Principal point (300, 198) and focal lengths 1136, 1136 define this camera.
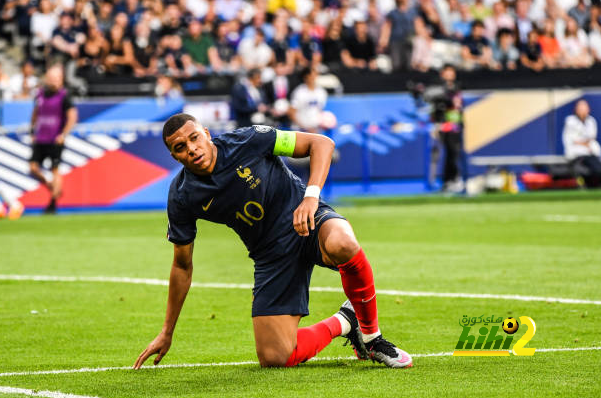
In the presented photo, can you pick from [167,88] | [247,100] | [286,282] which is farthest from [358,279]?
[167,88]

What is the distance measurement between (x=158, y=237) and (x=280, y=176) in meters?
8.87

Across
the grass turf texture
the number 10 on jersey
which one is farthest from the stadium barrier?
the number 10 on jersey

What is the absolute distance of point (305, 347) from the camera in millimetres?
6562

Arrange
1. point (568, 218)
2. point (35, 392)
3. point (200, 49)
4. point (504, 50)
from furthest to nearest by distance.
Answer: point (504, 50) < point (200, 49) < point (568, 218) < point (35, 392)

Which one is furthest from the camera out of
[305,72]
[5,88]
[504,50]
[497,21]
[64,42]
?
[497,21]

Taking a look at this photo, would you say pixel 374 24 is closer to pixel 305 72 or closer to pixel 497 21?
pixel 497 21

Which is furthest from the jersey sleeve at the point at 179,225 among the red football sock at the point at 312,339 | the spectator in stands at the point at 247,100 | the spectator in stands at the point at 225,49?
the spectator in stands at the point at 225,49

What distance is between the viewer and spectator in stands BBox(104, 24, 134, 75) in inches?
897

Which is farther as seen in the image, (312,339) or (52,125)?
(52,125)

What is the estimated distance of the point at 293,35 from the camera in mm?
24641

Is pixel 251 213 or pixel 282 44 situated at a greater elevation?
pixel 282 44

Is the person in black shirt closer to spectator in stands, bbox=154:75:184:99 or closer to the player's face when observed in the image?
spectator in stands, bbox=154:75:184:99

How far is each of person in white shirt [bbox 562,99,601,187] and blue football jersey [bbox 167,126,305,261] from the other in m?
17.5

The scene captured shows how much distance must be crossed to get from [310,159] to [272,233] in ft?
2.05
